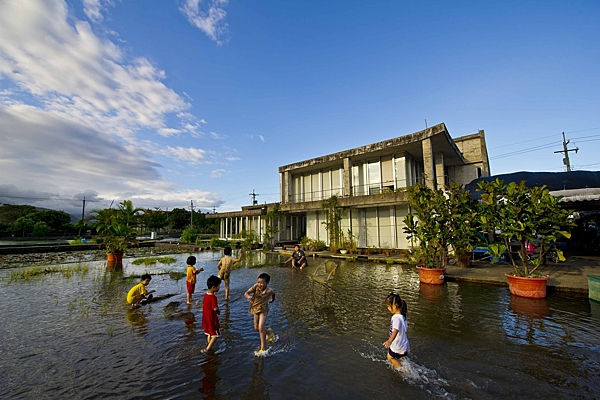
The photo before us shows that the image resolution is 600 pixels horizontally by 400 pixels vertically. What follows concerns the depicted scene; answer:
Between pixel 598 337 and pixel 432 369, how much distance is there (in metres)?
3.71

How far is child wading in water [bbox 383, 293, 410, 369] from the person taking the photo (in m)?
3.76

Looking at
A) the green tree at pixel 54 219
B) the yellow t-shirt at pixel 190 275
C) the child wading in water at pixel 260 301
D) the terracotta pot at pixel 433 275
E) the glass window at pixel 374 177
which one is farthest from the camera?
the green tree at pixel 54 219

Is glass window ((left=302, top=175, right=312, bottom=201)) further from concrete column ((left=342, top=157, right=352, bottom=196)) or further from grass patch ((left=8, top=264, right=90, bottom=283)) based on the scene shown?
grass patch ((left=8, top=264, right=90, bottom=283))

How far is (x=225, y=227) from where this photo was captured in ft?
101

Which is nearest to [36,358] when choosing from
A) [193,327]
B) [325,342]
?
[193,327]

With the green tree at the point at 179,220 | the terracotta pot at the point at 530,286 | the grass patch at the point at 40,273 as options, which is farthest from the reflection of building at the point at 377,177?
the green tree at the point at 179,220

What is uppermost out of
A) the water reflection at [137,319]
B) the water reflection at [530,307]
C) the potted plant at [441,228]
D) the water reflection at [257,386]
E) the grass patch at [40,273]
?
the potted plant at [441,228]

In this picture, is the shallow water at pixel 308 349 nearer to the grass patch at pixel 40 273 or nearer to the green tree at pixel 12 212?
the grass patch at pixel 40 273

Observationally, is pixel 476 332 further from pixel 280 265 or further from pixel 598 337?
pixel 280 265

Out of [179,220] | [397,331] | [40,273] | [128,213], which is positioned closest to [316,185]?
[128,213]

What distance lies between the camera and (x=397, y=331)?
3.77m

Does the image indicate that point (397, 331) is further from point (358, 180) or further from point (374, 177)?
point (358, 180)

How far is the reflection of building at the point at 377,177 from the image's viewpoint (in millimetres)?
16123

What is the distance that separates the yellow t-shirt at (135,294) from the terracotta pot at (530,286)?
34.4ft
